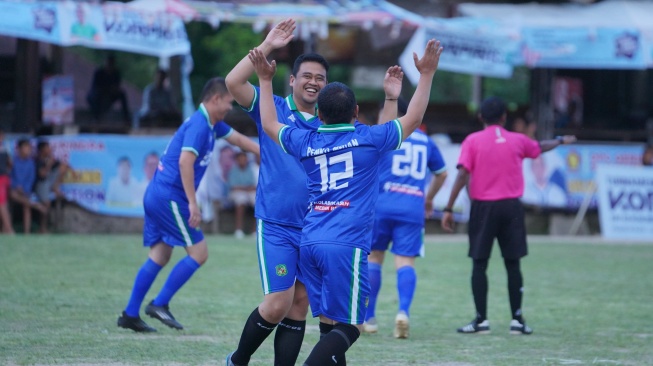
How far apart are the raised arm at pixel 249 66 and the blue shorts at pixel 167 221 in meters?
2.67

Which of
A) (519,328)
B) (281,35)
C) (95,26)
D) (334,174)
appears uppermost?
(95,26)

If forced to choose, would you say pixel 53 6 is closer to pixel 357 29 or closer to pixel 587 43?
pixel 357 29

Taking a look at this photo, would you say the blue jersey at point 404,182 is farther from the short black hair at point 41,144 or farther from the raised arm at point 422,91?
the short black hair at point 41,144

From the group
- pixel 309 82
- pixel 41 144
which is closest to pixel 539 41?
pixel 41 144

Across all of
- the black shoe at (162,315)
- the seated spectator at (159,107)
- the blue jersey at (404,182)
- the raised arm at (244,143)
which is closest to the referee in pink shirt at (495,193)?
the blue jersey at (404,182)

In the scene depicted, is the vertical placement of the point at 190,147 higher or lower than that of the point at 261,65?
lower

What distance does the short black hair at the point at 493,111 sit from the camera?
10023mm

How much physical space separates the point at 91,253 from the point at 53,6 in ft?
14.5

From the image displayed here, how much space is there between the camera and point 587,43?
21.0 metres

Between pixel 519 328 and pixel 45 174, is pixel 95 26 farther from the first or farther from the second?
pixel 519 328

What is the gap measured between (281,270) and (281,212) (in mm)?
366

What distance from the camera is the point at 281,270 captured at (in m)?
6.63

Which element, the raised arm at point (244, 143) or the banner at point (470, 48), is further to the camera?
the banner at point (470, 48)

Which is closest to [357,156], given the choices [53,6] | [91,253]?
[91,253]
